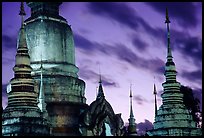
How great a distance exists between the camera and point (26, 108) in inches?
1086

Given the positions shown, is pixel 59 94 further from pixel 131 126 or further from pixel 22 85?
pixel 22 85

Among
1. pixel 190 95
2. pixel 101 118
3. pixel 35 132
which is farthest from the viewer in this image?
pixel 190 95

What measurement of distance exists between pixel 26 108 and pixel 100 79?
8670 mm

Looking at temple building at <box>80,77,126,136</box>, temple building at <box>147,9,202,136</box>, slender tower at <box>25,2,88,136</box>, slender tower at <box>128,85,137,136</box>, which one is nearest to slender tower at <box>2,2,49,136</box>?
slender tower at <box>25,2,88,136</box>

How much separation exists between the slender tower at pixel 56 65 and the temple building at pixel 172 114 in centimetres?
532

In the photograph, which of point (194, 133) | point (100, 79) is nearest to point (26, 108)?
point (100, 79)

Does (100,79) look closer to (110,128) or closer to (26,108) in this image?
(110,128)

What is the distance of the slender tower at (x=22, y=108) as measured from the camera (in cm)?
2681

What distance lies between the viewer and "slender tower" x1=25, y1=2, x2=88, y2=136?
32.5 m

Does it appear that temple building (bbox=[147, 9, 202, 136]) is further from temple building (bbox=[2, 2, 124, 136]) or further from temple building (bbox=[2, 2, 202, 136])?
temple building (bbox=[2, 2, 124, 136])

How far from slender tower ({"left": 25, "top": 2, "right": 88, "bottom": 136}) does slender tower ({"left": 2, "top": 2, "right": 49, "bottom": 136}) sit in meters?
4.06

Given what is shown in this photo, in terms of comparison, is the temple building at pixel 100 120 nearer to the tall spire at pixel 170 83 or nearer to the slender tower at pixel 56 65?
the slender tower at pixel 56 65

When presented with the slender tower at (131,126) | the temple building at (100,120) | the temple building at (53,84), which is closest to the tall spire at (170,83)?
the slender tower at (131,126)

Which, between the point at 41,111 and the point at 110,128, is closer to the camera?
the point at 41,111
